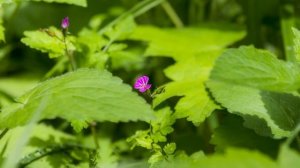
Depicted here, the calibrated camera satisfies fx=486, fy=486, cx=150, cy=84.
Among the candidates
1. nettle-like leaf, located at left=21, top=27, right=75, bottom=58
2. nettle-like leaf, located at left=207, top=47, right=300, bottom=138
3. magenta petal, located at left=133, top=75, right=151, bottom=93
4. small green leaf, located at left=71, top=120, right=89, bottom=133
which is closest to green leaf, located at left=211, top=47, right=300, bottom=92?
nettle-like leaf, located at left=207, top=47, right=300, bottom=138

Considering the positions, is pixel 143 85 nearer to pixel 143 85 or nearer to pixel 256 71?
pixel 143 85

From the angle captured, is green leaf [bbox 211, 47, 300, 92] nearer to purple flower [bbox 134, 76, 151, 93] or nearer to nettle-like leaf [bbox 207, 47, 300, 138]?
nettle-like leaf [bbox 207, 47, 300, 138]

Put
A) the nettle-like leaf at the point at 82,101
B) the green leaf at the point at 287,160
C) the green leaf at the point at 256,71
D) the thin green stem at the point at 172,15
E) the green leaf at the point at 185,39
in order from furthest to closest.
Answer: the thin green stem at the point at 172,15
the green leaf at the point at 185,39
the green leaf at the point at 256,71
the nettle-like leaf at the point at 82,101
the green leaf at the point at 287,160

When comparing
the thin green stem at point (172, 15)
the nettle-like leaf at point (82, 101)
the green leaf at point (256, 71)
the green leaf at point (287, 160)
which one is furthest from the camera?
the thin green stem at point (172, 15)

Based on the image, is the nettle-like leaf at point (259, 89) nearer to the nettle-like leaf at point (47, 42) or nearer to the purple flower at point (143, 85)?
the purple flower at point (143, 85)

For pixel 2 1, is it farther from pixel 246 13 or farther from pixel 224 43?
pixel 246 13

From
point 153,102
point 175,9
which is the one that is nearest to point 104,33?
point 153,102

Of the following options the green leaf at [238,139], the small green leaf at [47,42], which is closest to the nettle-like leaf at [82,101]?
the small green leaf at [47,42]
